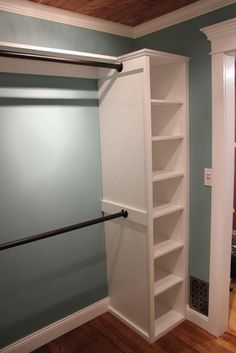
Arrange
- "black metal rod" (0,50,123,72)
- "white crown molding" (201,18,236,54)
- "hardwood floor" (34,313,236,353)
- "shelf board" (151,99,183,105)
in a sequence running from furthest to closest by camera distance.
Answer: "hardwood floor" (34,313,236,353) < "shelf board" (151,99,183,105) < "white crown molding" (201,18,236,54) < "black metal rod" (0,50,123,72)

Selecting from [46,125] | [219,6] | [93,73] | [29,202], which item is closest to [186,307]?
[29,202]

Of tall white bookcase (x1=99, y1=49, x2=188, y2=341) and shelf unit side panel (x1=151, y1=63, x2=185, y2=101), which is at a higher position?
shelf unit side panel (x1=151, y1=63, x2=185, y2=101)

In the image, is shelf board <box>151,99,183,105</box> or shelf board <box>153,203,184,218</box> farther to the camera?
shelf board <box>153,203,184,218</box>

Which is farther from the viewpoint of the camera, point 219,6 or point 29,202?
point 29,202

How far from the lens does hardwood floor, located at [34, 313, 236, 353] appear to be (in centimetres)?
212

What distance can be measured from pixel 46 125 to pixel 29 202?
1.82 feet

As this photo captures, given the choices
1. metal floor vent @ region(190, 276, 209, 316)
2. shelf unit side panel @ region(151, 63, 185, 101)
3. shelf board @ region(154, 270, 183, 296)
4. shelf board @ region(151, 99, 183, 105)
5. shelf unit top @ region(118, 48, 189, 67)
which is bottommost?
metal floor vent @ region(190, 276, 209, 316)

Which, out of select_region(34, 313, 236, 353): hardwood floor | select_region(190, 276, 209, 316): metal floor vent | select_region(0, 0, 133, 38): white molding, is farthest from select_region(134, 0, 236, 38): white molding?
select_region(34, 313, 236, 353): hardwood floor

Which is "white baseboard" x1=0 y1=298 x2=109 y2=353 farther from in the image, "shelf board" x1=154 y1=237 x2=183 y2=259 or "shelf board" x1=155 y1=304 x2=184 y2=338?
"shelf board" x1=154 y1=237 x2=183 y2=259

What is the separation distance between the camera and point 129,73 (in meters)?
2.01

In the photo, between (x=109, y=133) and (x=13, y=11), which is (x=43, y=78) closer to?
(x=13, y=11)

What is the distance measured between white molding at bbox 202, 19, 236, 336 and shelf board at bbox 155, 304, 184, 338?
0.27m

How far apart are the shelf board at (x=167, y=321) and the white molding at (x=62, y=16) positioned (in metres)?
2.35

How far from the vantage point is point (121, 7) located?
1940 mm
